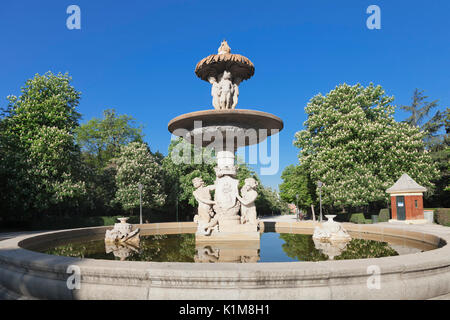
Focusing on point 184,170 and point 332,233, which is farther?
point 184,170

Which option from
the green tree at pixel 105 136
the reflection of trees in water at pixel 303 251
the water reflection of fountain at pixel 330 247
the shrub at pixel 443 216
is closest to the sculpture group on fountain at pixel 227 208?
the reflection of trees in water at pixel 303 251

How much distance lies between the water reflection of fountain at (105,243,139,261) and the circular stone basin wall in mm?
2623

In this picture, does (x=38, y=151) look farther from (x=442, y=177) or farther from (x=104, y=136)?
(x=442, y=177)

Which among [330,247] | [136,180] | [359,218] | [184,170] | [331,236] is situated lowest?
[359,218]

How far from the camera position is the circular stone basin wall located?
3.92m

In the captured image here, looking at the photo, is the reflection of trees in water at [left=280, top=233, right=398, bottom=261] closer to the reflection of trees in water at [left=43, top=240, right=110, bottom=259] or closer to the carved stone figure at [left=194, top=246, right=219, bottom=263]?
the carved stone figure at [left=194, top=246, right=219, bottom=263]

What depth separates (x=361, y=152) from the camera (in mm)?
26047

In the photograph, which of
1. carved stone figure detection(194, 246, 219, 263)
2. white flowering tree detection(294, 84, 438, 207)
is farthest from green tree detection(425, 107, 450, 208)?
carved stone figure detection(194, 246, 219, 263)

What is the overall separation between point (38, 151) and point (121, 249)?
19.6m

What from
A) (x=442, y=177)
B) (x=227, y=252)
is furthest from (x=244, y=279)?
(x=442, y=177)

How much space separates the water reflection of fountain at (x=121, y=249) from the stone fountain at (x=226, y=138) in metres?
1.96

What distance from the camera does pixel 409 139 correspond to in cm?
2622
